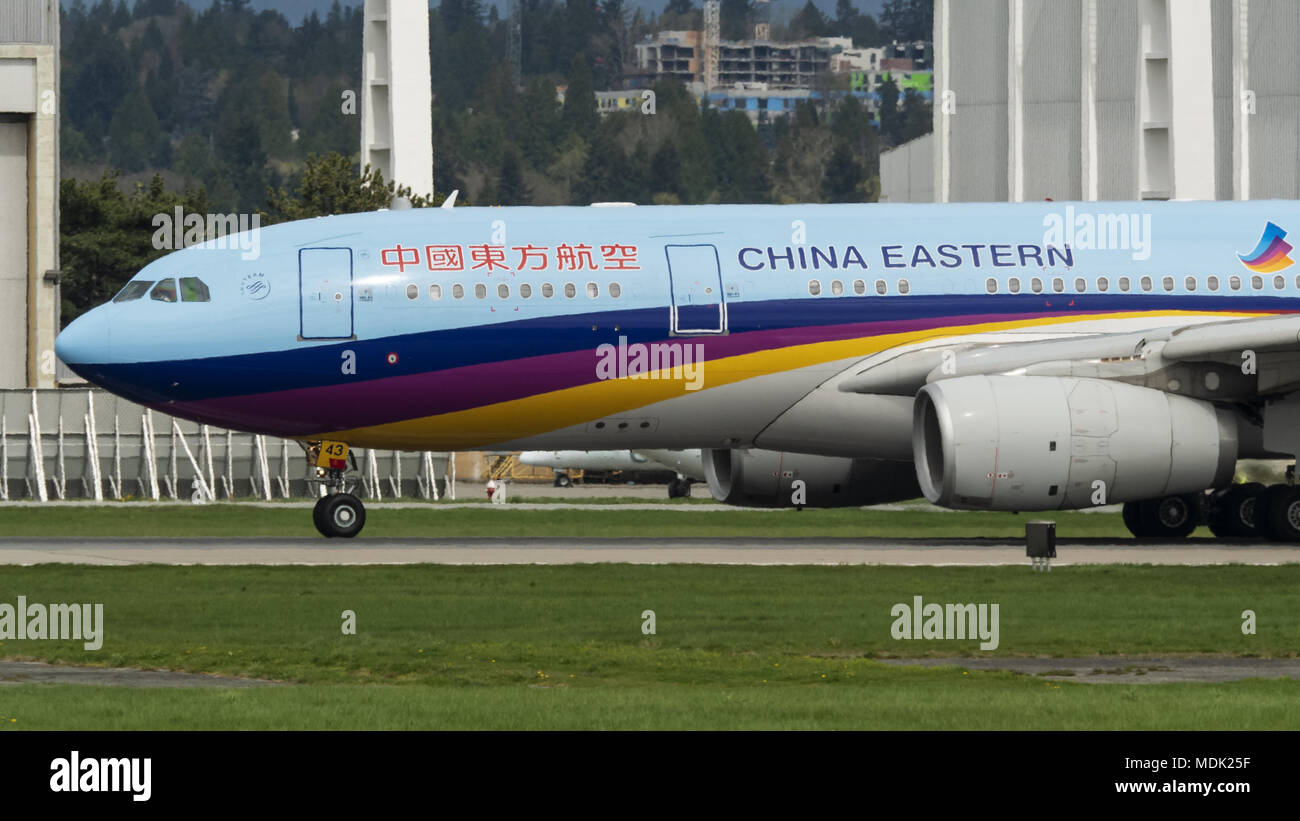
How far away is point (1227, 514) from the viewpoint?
110 ft

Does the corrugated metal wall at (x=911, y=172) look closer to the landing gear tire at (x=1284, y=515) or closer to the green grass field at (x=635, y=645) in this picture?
the landing gear tire at (x=1284, y=515)

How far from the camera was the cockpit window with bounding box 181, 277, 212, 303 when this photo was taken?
29891 mm

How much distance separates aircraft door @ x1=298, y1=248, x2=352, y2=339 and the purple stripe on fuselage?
2.60 feet

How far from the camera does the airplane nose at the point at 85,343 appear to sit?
29.5 metres

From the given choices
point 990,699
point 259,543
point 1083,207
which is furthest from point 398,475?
point 990,699

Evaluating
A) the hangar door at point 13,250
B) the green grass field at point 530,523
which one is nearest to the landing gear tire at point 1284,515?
the green grass field at point 530,523

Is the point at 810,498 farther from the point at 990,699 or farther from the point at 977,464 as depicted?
the point at 990,699

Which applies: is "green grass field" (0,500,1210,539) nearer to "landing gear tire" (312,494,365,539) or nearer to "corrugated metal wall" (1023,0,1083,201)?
"landing gear tire" (312,494,365,539)

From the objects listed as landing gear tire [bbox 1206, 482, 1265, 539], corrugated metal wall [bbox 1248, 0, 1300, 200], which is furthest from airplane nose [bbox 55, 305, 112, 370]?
corrugated metal wall [bbox 1248, 0, 1300, 200]

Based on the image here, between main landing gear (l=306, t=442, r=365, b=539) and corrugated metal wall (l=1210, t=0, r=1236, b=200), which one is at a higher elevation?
corrugated metal wall (l=1210, t=0, r=1236, b=200)

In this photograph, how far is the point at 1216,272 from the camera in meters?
32.1

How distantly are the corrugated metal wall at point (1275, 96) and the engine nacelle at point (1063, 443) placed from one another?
36.4m

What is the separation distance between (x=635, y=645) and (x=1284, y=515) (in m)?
15.8

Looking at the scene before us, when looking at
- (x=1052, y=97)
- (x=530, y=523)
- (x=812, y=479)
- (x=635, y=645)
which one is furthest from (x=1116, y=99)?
(x=635, y=645)
